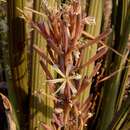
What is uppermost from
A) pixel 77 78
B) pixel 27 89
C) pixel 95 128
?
pixel 77 78

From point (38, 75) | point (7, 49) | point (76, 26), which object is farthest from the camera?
point (7, 49)

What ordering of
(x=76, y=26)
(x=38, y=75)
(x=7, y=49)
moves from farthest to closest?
(x=7, y=49), (x=38, y=75), (x=76, y=26)

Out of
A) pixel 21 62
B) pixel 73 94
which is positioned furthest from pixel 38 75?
A: pixel 73 94

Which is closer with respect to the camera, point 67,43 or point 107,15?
point 67,43

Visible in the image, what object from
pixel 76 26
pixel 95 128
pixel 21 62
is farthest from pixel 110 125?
pixel 76 26

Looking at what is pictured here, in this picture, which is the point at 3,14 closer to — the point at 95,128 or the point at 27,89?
the point at 27,89

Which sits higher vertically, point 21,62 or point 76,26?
point 76,26

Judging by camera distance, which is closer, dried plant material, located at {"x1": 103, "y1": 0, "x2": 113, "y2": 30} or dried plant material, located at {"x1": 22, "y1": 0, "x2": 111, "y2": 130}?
dried plant material, located at {"x1": 22, "y1": 0, "x2": 111, "y2": 130}

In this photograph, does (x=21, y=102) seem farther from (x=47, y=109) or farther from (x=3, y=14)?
(x=3, y=14)

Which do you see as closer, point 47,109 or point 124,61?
point 47,109

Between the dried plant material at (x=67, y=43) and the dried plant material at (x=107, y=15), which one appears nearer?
the dried plant material at (x=67, y=43)
